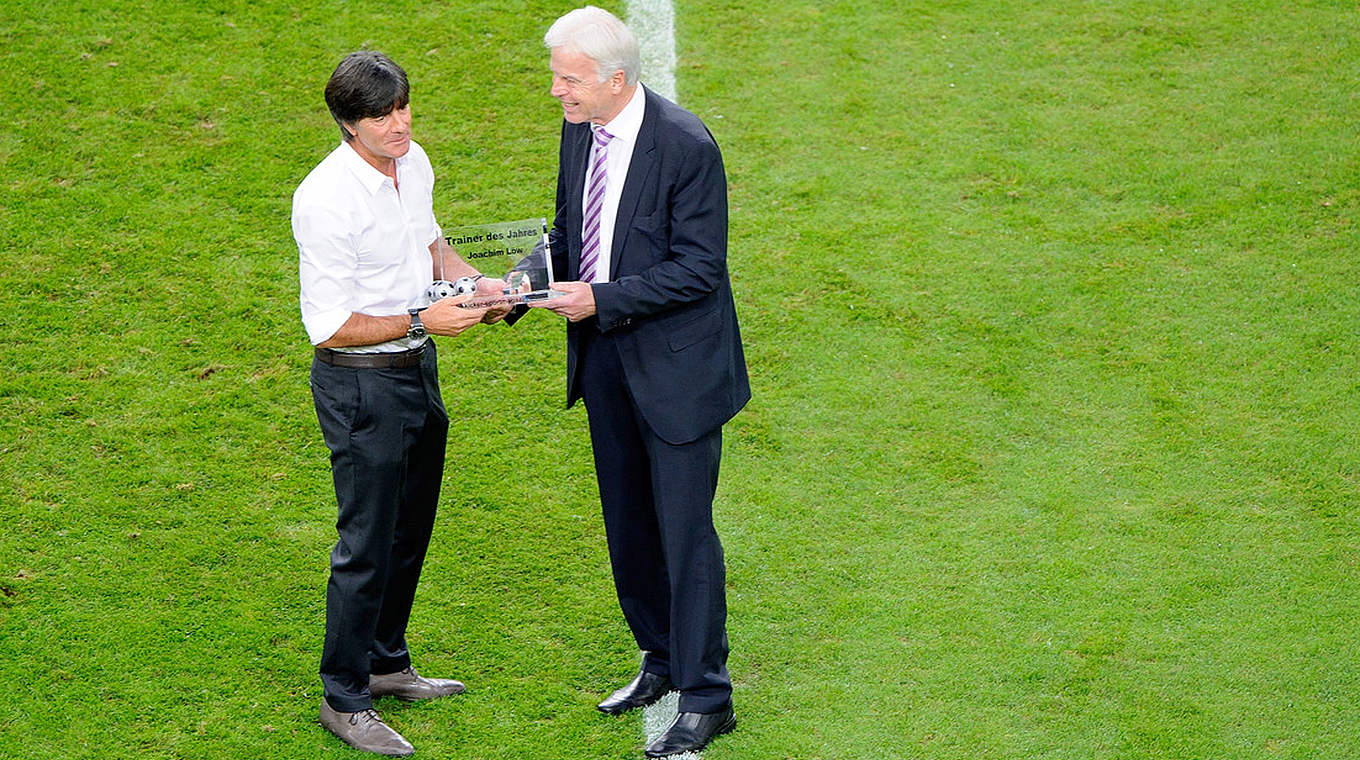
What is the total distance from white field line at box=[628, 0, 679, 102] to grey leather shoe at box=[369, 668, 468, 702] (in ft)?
13.1

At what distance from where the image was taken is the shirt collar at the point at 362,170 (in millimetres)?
4297

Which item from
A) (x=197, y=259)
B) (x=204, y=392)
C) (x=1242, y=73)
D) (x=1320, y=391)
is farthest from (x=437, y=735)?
(x=1242, y=73)

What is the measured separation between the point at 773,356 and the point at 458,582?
183cm

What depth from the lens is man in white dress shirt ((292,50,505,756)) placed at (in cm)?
425

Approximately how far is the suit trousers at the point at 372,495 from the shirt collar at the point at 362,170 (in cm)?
54

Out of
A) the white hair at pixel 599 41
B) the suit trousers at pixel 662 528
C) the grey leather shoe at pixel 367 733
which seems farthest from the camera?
the grey leather shoe at pixel 367 733

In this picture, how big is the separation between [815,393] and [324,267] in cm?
265

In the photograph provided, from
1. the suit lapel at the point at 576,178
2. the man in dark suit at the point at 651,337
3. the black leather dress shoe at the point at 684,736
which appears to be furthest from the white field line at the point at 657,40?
the black leather dress shoe at the point at 684,736

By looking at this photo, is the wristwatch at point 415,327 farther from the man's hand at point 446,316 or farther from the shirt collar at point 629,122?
the shirt collar at point 629,122

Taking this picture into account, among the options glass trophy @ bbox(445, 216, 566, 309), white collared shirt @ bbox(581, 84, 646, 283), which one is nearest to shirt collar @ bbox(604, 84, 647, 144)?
white collared shirt @ bbox(581, 84, 646, 283)

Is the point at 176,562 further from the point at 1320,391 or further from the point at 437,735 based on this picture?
the point at 1320,391

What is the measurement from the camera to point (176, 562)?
548cm

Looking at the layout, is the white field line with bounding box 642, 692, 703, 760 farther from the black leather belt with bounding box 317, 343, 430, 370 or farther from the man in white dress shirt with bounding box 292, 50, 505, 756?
the black leather belt with bounding box 317, 343, 430, 370

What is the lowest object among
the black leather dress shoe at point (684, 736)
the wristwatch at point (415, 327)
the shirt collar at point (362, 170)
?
the black leather dress shoe at point (684, 736)
